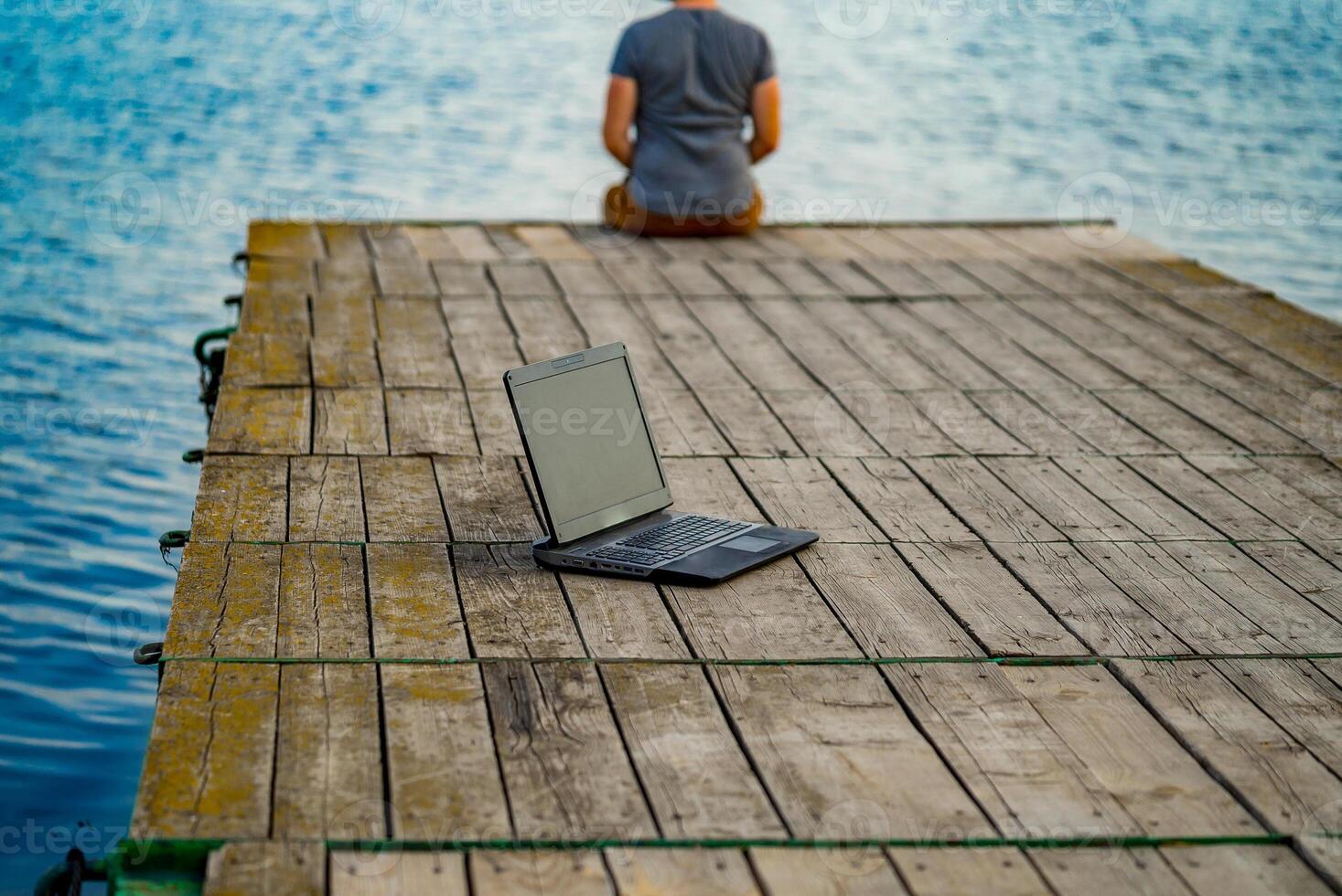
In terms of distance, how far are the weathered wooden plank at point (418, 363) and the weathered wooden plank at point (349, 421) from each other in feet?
0.51

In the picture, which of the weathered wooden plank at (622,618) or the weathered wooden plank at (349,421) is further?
the weathered wooden plank at (349,421)

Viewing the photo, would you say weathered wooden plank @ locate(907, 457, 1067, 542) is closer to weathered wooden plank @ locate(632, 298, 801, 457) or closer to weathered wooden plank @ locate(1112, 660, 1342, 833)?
weathered wooden plank @ locate(632, 298, 801, 457)

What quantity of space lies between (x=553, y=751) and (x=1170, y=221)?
9.69m

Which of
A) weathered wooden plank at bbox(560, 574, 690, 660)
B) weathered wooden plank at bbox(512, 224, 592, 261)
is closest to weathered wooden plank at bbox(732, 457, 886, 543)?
weathered wooden plank at bbox(560, 574, 690, 660)

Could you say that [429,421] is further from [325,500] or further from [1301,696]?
[1301,696]

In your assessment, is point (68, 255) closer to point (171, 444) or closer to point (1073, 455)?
point (171, 444)

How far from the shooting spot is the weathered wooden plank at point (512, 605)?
8.95 ft

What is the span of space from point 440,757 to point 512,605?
0.60m

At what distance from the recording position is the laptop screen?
3.05m

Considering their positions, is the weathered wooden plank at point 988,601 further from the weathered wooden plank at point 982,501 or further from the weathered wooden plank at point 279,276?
the weathered wooden plank at point 279,276

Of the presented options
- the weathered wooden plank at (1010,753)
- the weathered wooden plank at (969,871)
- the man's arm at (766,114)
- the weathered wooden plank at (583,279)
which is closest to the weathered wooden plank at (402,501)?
the weathered wooden plank at (1010,753)

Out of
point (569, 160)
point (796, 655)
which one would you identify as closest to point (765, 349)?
point (796, 655)

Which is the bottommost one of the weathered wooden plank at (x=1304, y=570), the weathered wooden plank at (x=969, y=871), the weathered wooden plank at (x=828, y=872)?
the weathered wooden plank at (x=1304, y=570)

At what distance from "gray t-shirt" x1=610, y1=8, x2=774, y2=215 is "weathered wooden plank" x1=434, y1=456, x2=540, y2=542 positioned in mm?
2962
